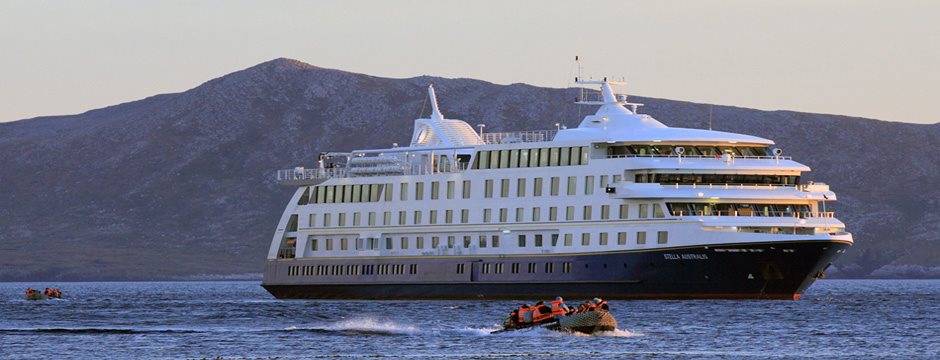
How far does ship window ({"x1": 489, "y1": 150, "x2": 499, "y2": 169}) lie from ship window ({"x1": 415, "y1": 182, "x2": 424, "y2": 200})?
5470mm

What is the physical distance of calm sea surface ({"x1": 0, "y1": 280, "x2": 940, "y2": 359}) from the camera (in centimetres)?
7031

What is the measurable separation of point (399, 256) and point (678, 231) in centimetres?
2059

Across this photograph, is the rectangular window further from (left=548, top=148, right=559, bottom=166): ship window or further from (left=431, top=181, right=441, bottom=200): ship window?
(left=431, top=181, right=441, bottom=200): ship window

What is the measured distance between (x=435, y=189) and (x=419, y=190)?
1.36m

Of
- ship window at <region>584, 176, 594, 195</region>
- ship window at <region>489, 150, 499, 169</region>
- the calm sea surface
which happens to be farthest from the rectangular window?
ship window at <region>489, 150, 499, 169</region>

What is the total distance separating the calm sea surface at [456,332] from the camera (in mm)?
70312

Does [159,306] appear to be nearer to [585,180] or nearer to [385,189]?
[385,189]

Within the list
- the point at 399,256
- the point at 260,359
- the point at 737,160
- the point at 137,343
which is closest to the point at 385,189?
the point at 399,256

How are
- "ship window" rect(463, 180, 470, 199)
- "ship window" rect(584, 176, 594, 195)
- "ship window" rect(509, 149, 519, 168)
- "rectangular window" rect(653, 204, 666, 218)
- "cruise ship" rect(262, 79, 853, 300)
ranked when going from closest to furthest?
"cruise ship" rect(262, 79, 853, 300)
"rectangular window" rect(653, 204, 666, 218)
"ship window" rect(584, 176, 594, 195)
"ship window" rect(509, 149, 519, 168)
"ship window" rect(463, 180, 470, 199)

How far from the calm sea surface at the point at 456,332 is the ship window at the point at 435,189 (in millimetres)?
5956

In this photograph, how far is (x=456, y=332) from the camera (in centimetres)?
8025

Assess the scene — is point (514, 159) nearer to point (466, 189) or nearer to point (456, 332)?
point (466, 189)

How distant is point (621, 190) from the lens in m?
98.9

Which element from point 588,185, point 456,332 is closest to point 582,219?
point 588,185
